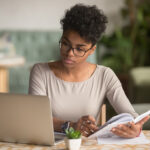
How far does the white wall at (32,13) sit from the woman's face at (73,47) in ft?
14.3

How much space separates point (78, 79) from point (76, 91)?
8cm

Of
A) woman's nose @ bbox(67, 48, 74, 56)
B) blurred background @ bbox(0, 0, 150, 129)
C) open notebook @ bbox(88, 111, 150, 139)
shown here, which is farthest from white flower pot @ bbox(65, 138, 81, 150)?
blurred background @ bbox(0, 0, 150, 129)

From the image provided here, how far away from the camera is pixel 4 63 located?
4.45 meters

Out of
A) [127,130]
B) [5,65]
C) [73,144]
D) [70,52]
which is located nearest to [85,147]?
[73,144]

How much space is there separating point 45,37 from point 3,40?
29.0 inches

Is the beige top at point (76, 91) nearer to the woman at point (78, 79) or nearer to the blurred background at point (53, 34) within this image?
the woman at point (78, 79)

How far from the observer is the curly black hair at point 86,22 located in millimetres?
1820

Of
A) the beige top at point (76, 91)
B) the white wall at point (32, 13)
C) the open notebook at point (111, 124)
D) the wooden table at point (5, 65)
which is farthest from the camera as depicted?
the white wall at point (32, 13)

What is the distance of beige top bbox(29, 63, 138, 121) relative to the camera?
79.0 inches

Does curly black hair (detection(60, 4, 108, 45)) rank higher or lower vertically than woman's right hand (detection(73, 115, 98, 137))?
higher

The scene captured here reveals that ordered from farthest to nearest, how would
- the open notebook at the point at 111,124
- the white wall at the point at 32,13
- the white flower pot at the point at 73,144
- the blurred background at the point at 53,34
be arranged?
the white wall at the point at 32,13 → the blurred background at the point at 53,34 → the open notebook at the point at 111,124 → the white flower pot at the point at 73,144

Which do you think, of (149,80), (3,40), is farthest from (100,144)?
(3,40)

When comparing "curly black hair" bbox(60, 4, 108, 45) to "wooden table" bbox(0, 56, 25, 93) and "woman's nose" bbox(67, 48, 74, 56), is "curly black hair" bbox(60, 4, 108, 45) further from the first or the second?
"wooden table" bbox(0, 56, 25, 93)

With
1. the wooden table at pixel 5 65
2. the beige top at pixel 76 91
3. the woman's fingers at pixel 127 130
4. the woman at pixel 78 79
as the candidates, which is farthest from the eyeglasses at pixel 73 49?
the wooden table at pixel 5 65
